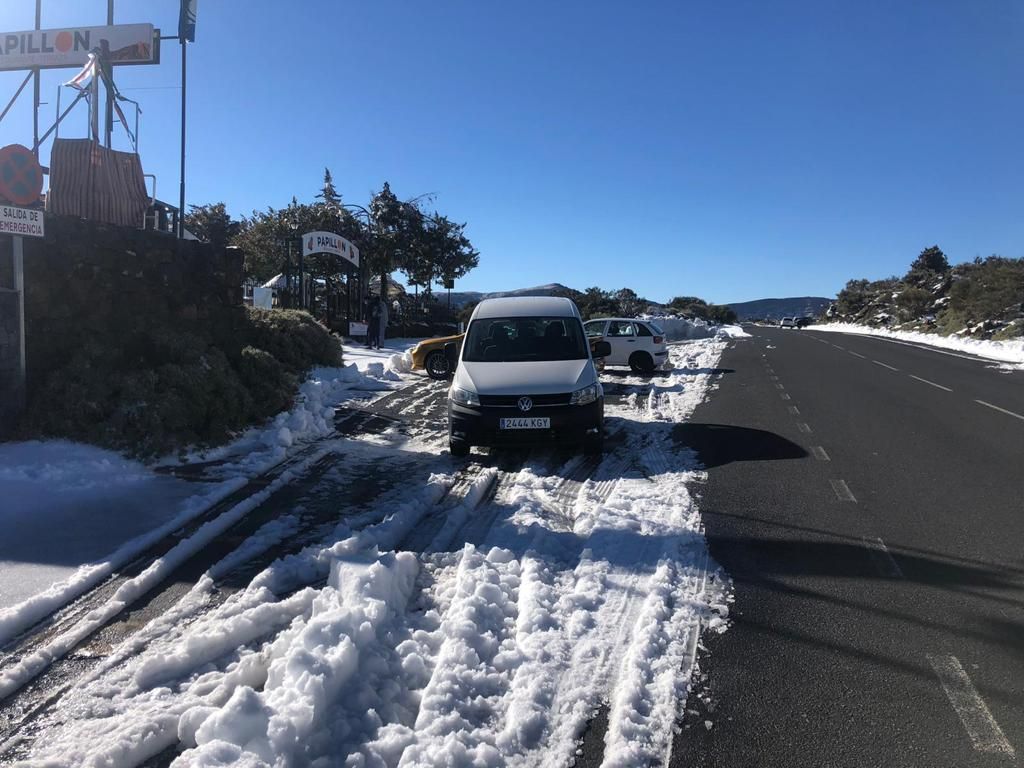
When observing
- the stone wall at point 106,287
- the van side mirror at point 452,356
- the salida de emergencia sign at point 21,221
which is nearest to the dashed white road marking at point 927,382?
the van side mirror at point 452,356

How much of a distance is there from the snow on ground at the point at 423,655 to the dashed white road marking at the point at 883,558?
1173 mm

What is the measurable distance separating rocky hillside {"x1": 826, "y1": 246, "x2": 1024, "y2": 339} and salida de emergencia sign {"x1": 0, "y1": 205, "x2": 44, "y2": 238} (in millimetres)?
34939

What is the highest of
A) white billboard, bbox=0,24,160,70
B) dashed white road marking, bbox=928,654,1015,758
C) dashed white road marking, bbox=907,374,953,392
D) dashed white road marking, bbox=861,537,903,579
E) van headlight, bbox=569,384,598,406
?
white billboard, bbox=0,24,160,70

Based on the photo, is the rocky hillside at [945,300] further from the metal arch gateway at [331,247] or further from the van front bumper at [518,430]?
the van front bumper at [518,430]

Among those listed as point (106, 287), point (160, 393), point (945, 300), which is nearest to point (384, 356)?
point (106, 287)

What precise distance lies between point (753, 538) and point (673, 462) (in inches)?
107

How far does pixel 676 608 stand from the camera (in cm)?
418

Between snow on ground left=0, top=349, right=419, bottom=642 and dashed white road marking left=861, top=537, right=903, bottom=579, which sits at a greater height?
dashed white road marking left=861, top=537, right=903, bottom=579

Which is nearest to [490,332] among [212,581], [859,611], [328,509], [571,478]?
[571,478]

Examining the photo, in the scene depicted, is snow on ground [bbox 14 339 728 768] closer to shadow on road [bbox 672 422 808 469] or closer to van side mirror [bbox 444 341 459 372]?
shadow on road [bbox 672 422 808 469]

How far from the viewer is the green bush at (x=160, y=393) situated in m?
7.44

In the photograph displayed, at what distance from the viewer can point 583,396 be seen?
8109 mm

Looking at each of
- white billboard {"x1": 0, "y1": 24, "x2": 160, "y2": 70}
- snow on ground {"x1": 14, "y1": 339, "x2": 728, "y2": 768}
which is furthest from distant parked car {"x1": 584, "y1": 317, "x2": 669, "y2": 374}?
snow on ground {"x1": 14, "y1": 339, "x2": 728, "y2": 768}

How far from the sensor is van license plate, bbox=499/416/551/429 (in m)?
7.90
